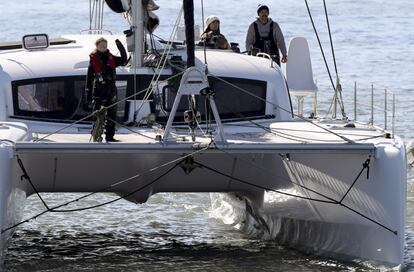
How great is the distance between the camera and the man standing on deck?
1372cm

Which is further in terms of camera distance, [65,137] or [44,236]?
[44,236]

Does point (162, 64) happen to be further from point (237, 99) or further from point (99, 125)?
point (99, 125)

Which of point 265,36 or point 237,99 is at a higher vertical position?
point 265,36

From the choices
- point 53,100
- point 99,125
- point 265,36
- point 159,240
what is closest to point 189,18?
point 99,125

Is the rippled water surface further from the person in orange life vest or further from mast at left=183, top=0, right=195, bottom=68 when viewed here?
mast at left=183, top=0, right=195, bottom=68

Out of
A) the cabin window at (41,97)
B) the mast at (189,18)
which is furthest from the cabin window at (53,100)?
the mast at (189,18)

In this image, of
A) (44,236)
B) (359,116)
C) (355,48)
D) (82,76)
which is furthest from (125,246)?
(355,48)

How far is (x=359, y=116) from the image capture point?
20.3 meters

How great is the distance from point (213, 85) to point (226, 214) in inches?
89.0

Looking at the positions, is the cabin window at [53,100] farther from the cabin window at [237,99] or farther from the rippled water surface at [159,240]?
the rippled water surface at [159,240]

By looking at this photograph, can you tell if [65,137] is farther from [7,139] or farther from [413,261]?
[413,261]

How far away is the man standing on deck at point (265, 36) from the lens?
1372cm

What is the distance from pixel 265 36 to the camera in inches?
543

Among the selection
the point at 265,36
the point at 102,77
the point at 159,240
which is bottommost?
the point at 159,240
